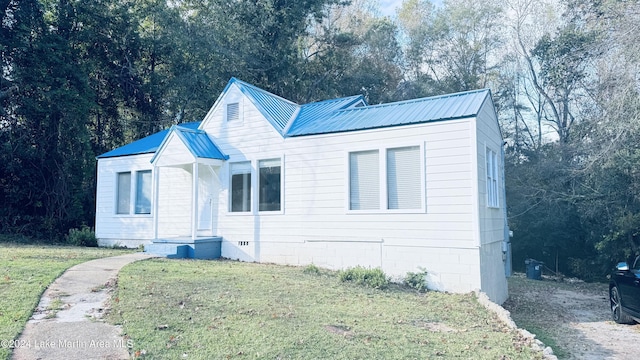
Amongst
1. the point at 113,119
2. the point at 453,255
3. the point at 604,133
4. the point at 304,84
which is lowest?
the point at 453,255

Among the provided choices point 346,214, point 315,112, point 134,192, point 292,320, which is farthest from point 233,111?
point 292,320

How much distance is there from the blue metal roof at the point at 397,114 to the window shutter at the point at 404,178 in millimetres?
709

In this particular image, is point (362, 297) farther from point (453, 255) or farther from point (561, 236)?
point (561, 236)

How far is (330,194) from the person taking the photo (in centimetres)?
1107

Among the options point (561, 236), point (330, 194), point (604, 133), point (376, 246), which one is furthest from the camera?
point (561, 236)

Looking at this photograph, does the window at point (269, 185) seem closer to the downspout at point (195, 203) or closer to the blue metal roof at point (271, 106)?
the blue metal roof at point (271, 106)

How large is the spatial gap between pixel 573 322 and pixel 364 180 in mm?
5373

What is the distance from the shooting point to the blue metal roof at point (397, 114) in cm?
986

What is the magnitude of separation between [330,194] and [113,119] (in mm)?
16407

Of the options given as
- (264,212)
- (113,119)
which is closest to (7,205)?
(113,119)

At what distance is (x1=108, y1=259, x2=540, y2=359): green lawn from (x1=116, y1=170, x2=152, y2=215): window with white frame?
5873 millimetres

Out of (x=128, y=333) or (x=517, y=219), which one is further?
(x=517, y=219)

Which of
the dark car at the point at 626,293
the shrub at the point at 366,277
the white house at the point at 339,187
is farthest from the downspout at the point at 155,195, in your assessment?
the dark car at the point at 626,293

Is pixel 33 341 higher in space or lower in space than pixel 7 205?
lower
